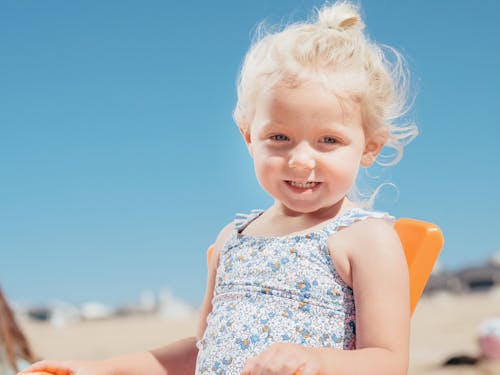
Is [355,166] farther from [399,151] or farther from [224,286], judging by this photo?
[224,286]

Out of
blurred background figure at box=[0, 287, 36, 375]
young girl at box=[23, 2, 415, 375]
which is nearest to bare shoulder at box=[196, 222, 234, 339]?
young girl at box=[23, 2, 415, 375]

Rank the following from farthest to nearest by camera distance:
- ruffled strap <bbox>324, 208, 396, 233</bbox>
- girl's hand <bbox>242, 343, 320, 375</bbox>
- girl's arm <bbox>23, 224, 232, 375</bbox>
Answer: girl's arm <bbox>23, 224, 232, 375</bbox>, ruffled strap <bbox>324, 208, 396, 233</bbox>, girl's hand <bbox>242, 343, 320, 375</bbox>

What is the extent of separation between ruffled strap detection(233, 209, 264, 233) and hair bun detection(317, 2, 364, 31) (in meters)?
0.54

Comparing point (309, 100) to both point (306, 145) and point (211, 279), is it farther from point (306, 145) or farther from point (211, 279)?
point (211, 279)

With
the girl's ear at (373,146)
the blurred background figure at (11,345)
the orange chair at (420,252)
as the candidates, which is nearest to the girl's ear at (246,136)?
the girl's ear at (373,146)

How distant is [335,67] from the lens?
1.64 m

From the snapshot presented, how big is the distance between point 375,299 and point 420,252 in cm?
28

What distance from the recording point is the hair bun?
178 cm

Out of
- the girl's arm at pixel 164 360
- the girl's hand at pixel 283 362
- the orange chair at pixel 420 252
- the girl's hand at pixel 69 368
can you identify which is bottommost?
the girl's hand at pixel 283 362

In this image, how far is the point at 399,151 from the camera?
6.12 ft

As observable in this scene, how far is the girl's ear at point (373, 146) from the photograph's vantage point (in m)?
1.75

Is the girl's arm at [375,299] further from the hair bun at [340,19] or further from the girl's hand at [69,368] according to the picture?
the girl's hand at [69,368]

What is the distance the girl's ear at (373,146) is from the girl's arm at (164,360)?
1.42 ft

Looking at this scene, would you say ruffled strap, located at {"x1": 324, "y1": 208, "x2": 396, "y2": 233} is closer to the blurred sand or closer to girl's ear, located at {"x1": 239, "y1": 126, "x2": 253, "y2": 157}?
girl's ear, located at {"x1": 239, "y1": 126, "x2": 253, "y2": 157}
